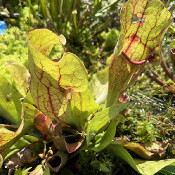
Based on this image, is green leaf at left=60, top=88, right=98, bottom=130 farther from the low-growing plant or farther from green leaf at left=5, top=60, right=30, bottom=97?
green leaf at left=5, top=60, right=30, bottom=97

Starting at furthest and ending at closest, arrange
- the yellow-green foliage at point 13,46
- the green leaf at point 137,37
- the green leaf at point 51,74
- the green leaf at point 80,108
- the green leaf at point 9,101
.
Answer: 1. the yellow-green foliage at point 13,46
2. the green leaf at point 9,101
3. the green leaf at point 80,108
4. the green leaf at point 137,37
5. the green leaf at point 51,74

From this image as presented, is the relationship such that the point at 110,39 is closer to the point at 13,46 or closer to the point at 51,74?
the point at 13,46

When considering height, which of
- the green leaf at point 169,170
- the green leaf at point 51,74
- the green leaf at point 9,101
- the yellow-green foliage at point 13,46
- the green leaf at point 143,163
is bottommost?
the green leaf at point 169,170

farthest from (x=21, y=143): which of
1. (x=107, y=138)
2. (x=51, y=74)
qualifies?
(x=51, y=74)

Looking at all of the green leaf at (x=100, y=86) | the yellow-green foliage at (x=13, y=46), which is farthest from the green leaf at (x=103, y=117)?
the yellow-green foliage at (x=13, y=46)

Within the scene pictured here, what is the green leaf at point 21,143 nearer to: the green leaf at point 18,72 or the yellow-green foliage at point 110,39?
the green leaf at point 18,72
